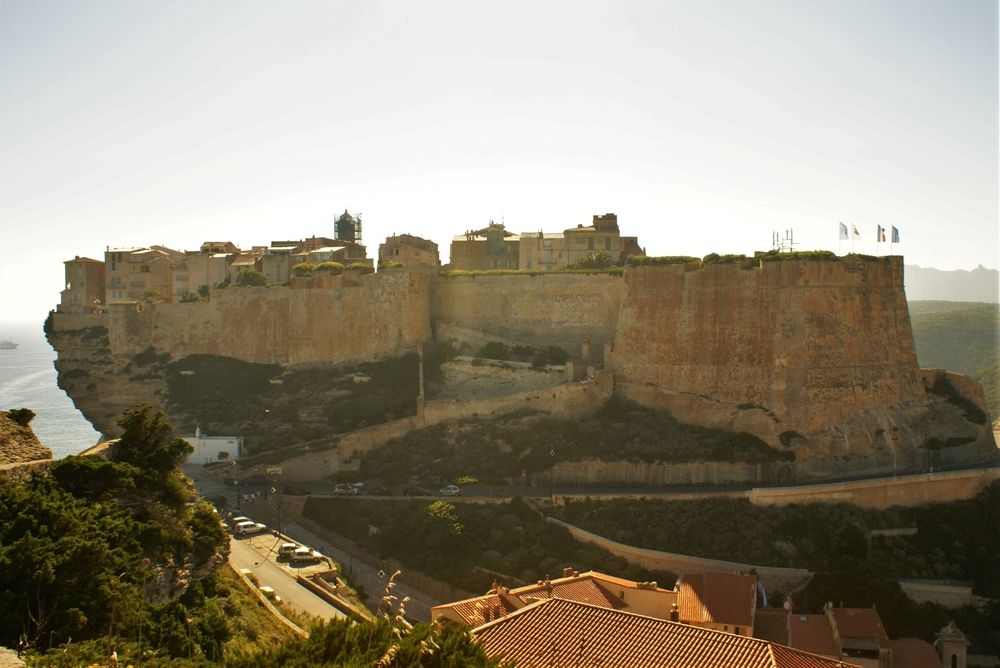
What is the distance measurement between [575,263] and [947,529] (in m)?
21.9

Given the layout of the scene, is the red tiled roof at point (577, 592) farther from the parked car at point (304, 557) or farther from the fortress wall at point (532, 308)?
the fortress wall at point (532, 308)

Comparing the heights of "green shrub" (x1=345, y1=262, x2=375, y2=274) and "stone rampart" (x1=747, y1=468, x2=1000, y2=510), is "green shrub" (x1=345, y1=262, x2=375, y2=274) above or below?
above

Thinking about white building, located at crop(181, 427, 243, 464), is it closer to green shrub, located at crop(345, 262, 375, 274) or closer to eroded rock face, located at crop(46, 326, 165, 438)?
eroded rock face, located at crop(46, 326, 165, 438)

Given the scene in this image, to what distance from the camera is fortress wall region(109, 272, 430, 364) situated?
135 ft

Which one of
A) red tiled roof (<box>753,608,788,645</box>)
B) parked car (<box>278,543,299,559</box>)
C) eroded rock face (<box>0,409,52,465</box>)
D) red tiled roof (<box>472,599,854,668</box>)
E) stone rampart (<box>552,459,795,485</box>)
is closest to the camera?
eroded rock face (<box>0,409,52,465</box>)

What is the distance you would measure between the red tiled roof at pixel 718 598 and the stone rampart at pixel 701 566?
177 centimetres

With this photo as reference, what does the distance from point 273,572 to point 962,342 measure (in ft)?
230

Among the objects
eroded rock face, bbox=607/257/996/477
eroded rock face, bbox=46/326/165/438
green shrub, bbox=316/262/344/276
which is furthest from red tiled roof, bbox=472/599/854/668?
eroded rock face, bbox=46/326/165/438

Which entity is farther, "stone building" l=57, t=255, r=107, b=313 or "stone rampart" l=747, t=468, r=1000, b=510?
"stone building" l=57, t=255, r=107, b=313

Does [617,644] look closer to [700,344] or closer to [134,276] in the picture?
[700,344]

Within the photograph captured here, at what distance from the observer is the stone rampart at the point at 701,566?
2662cm

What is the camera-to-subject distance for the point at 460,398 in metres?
36.8

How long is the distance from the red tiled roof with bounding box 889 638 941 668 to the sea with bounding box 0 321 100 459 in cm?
2350

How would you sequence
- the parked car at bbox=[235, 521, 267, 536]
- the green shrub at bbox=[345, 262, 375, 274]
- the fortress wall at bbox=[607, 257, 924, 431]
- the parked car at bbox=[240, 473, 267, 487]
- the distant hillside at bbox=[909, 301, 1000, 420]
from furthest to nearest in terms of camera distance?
1. the distant hillside at bbox=[909, 301, 1000, 420]
2. the green shrub at bbox=[345, 262, 375, 274]
3. the parked car at bbox=[240, 473, 267, 487]
4. the fortress wall at bbox=[607, 257, 924, 431]
5. the parked car at bbox=[235, 521, 267, 536]
